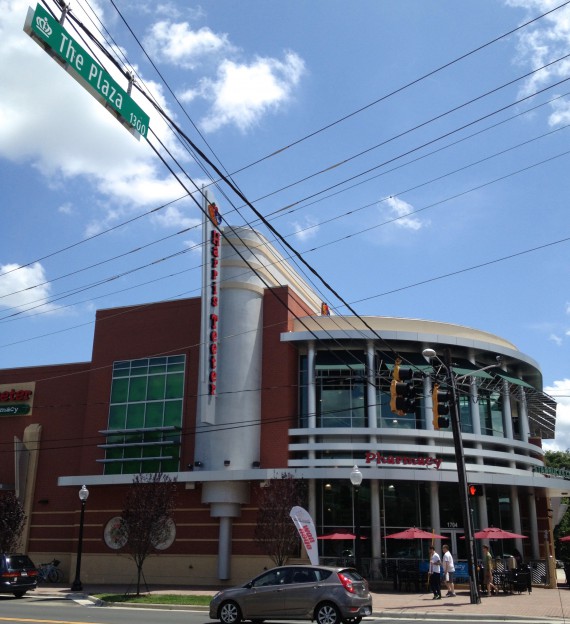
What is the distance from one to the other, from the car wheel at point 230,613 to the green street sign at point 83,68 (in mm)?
11883

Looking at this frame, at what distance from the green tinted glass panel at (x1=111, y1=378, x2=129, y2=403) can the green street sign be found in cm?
2754

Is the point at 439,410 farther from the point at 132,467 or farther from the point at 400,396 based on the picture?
the point at 132,467

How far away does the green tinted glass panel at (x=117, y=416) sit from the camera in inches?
1411

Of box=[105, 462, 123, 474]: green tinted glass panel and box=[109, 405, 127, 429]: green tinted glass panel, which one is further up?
box=[109, 405, 127, 429]: green tinted glass panel

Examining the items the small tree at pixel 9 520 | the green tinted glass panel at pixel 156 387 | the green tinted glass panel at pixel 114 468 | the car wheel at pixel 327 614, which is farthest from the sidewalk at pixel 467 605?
the green tinted glass panel at pixel 156 387

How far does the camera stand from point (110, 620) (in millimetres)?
17312

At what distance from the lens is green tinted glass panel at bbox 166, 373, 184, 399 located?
115 feet

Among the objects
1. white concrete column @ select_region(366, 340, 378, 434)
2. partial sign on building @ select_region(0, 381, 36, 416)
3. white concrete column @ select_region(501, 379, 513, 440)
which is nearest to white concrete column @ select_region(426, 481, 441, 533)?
white concrete column @ select_region(366, 340, 378, 434)

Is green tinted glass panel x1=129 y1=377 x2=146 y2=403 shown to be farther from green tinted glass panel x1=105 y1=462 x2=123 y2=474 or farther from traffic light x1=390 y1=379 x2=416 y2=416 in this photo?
traffic light x1=390 y1=379 x2=416 y2=416

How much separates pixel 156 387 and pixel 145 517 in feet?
32.9

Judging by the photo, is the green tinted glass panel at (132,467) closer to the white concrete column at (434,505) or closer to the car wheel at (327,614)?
the white concrete column at (434,505)

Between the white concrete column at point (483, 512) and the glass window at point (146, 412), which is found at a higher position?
the glass window at point (146, 412)

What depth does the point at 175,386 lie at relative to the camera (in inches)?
1388

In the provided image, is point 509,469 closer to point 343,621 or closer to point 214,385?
point 214,385
